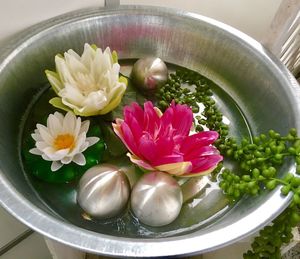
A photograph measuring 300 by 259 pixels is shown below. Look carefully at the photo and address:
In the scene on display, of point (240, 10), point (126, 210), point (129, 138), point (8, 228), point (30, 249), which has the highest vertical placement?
point (240, 10)

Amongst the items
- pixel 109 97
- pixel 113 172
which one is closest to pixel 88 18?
pixel 109 97

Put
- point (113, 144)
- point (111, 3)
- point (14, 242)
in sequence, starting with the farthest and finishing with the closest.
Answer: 1. point (14, 242)
2. point (111, 3)
3. point (113, 144)

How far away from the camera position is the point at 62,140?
2.00 ft

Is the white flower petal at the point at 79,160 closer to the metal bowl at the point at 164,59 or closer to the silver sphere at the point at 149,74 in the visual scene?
the metal bowl at the point at 164,59

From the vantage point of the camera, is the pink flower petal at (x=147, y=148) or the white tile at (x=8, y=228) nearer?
the pink flower petal at (x=147, y=148)

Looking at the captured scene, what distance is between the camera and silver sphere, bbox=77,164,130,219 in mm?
554

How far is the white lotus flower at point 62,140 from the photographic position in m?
0.59

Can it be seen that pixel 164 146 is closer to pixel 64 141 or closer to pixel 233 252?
pixel 64 141

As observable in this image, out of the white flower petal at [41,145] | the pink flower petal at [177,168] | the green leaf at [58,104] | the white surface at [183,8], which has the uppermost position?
the white surface at [183,8]

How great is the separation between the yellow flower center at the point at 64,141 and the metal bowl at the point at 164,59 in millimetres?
78

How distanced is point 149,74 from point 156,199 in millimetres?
248

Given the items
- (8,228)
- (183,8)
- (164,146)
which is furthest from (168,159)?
(8,228)

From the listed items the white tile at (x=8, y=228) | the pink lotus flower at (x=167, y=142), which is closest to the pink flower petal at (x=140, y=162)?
the pink lotus flower at (x=167, y=142)

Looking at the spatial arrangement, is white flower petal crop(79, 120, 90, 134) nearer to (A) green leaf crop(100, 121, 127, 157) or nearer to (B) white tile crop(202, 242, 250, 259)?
(A) green leaf crop(100, 121, 127, 157)
